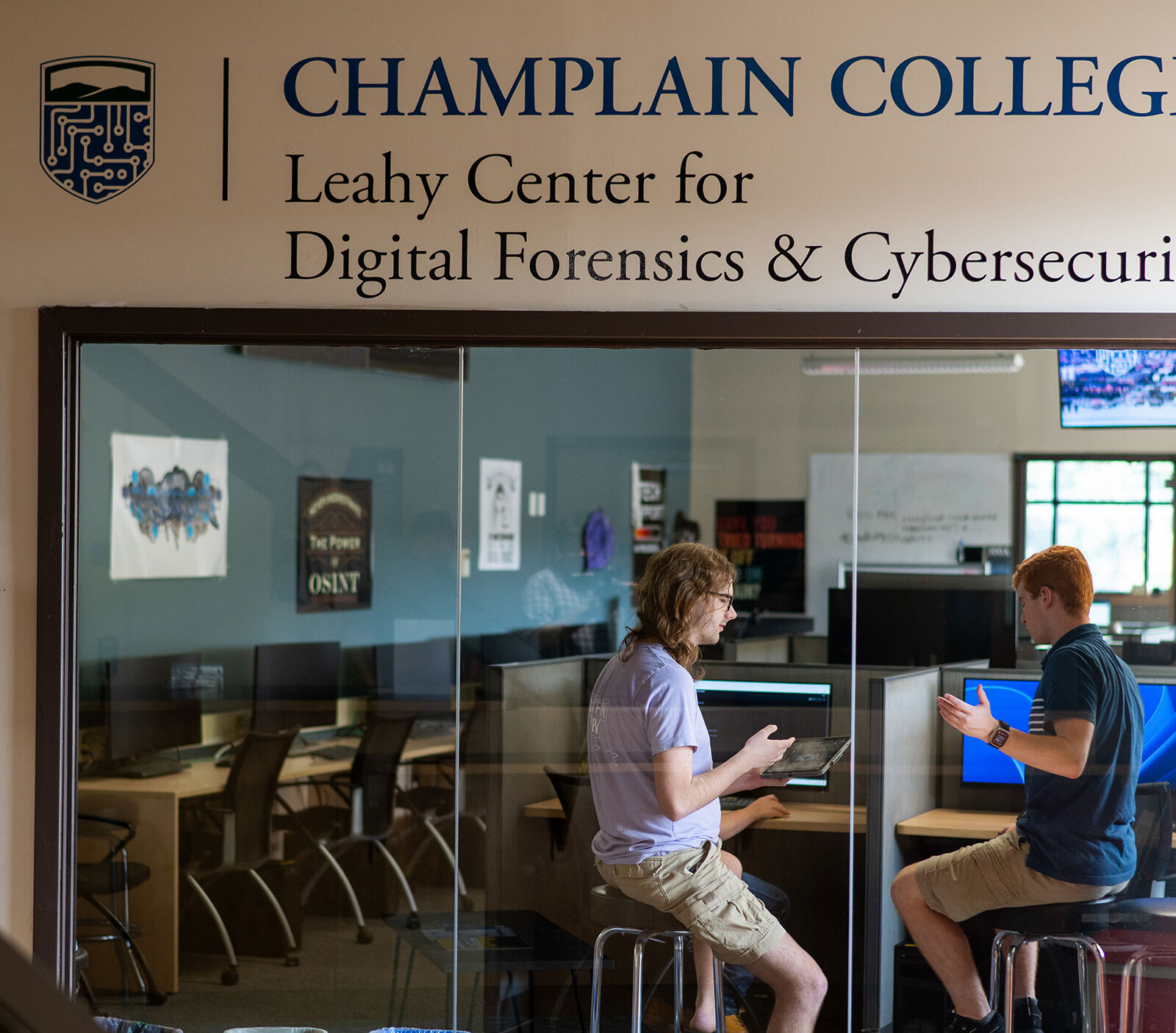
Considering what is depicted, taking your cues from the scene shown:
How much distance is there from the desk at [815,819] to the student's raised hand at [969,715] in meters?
0.31

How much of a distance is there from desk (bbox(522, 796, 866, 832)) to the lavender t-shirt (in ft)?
0.61

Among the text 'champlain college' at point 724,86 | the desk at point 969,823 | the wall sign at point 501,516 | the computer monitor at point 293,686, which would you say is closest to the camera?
the text 'champlain college' at point 724,86

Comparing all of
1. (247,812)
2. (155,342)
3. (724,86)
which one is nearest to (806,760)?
(247,812)

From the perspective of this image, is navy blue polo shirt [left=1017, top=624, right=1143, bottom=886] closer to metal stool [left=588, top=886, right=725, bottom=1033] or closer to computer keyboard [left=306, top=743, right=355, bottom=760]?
metal stool [left=588, top=886, right=725, bottom=1033]

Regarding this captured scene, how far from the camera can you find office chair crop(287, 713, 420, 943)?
10.4 ft

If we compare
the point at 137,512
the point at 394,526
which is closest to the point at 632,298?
the point at 394,526

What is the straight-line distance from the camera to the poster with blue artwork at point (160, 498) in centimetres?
317

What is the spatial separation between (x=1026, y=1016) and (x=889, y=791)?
0.61m

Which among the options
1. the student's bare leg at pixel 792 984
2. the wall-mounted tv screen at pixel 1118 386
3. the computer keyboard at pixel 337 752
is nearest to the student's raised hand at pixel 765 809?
the student's bare leg at pixel 792 984

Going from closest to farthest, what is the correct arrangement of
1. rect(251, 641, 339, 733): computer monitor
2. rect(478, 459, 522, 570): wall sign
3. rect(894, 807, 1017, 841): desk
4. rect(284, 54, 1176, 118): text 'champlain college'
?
rect(284, 54, 1176, 118): text 'champlain college'
rect(894, 807, 1017, 841): desk
rect(478, 459, 522, 570): wall sign
rect(251, 641, 339, 733): computer monitor

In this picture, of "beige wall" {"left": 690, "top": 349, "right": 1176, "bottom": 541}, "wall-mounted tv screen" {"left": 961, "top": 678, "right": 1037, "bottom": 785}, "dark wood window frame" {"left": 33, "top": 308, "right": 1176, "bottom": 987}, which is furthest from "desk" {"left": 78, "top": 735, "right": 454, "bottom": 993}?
"wall-mounted tv screen" {"left": 961, "top": 678, "right": 1037, "bottom": 785}

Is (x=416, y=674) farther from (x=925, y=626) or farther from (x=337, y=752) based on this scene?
(x=925, y=626)

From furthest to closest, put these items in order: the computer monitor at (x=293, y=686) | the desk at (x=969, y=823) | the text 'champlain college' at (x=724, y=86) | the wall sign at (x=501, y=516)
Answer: the computer monitor at (x=293, y=686)
the wall sign at (x=501, y=516)
the desk at (x=969, y=823)
the text 'champlain college' at (x=724, y=86)

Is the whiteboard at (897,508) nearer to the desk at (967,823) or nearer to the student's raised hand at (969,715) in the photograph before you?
the student's raised hand at (969,715)
